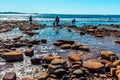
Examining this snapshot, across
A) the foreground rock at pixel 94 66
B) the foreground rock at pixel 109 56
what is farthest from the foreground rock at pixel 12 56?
the foreground rock at pixel 109 56

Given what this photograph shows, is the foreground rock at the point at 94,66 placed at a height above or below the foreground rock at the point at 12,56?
above

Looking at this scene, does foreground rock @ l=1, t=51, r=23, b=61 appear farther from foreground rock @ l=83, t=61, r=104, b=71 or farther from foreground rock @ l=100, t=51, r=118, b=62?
foreground rock @ l=100, t=51, r=118, b=62

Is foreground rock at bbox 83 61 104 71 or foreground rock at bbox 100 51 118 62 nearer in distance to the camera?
foreground rock at bbox 83 61 104 71

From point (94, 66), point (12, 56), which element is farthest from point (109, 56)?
point (12, 56)

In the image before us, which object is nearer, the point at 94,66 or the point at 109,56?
the point at 94,66

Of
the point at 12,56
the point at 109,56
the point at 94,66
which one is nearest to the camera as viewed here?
the point at 94,66

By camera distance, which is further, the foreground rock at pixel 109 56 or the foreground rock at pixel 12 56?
the foreground rock at pixel 109 56

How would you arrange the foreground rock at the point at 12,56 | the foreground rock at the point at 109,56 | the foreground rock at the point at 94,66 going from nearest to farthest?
the foreground rock at the point at 94,66, the foreground rock at the point at 12,56, the foreground rock at the point at 109,56

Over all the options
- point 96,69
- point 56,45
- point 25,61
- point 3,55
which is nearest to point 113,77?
point 96,69

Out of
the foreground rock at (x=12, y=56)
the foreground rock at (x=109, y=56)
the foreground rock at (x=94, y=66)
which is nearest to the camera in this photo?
the foreground rock at (x=94, y=66)

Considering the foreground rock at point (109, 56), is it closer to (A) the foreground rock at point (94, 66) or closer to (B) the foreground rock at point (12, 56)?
(A) the foreground rock at point (94, 66)

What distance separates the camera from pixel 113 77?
13742mm

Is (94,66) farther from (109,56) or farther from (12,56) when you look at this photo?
(12,56)

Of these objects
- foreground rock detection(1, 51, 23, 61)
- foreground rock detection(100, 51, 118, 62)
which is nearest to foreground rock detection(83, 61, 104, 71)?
foreground rock detection(100, 51, 118, 62)
